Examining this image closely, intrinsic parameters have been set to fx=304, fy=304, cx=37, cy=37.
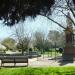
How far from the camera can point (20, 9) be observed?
436 inches

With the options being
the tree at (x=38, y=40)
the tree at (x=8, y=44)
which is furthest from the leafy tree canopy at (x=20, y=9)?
the tree at (x=8, y=44)

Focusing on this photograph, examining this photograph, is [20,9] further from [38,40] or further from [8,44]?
[8,44]

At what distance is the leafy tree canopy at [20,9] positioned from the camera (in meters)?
10.7

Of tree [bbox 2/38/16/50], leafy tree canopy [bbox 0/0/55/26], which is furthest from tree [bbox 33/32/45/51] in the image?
leafy tree canopy [bbox 0/0/55/26]

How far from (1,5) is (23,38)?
54.0m

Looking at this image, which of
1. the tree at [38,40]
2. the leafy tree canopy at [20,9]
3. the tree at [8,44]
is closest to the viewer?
the leafy tree canopy at [20,9]

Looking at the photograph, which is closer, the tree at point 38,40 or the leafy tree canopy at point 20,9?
the leafy tree canopy at point 20,9

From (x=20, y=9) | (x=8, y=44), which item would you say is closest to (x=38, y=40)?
(x=8, y=44)

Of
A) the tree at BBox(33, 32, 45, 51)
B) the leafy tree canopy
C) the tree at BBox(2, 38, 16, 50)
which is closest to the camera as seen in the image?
the leafy tree canopy

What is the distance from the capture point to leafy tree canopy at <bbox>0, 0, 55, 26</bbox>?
1070 centimetres

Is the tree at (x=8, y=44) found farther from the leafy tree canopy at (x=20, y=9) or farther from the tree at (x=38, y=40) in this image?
the leafy tree canopy at (x=20, y=9)

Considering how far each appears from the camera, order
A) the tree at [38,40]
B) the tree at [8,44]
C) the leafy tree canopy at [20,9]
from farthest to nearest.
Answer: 1. the tree at [8,44]
2. the tree at [38,40]
3. the leafy tree canopy at [20,9]

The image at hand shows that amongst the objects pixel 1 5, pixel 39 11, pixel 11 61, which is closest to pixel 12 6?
pixel 1 5

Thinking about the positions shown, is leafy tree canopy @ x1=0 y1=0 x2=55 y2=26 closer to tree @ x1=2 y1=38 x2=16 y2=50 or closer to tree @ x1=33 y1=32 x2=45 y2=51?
tree @ x1=33 y1=32 x2=45 y2=51
